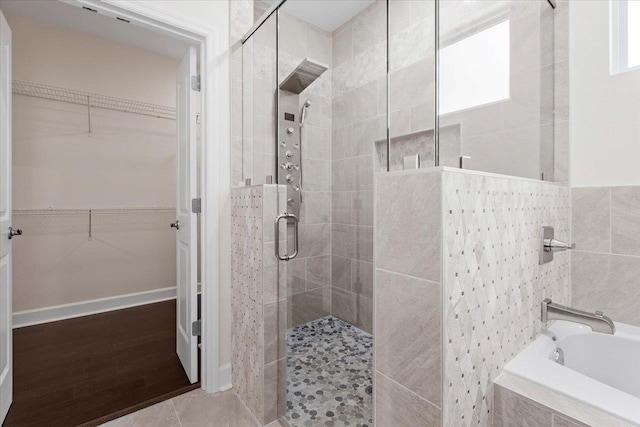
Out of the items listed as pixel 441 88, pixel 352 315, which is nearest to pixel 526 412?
pixel 352 315

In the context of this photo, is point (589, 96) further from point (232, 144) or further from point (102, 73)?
point (102, 73)

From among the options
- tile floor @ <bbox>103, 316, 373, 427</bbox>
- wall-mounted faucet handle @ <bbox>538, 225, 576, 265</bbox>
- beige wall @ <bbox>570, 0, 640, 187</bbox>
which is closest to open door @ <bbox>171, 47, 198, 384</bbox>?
tile floor @ <bbox>103, 316, 373, 427</bbox>

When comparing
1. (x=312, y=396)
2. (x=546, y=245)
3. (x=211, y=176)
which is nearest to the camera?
(x=546, y=245)

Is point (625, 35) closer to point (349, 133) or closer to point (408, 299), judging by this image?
point (349, 133)

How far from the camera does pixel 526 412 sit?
90cm

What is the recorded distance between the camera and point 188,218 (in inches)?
72.6

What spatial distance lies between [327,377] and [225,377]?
26.0 inches

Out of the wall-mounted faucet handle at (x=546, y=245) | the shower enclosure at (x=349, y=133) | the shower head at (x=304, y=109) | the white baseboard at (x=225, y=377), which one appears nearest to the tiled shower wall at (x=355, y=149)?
the shower enclosure at (x=349, y=133)

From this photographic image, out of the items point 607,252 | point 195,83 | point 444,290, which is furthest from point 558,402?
point 195,83

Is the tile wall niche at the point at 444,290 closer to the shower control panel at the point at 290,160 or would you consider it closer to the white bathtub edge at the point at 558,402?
the white bathtub edge at the point at 558,402

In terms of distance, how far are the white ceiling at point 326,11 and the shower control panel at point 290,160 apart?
17.4 inches

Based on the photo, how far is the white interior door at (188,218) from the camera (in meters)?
1.81

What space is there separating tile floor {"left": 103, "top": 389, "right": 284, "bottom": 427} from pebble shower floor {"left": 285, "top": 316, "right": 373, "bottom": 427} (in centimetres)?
18

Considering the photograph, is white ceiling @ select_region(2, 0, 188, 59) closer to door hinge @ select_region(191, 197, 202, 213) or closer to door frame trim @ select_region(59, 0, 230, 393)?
door frame trim @ select_region(59, 0, 230, 393)
